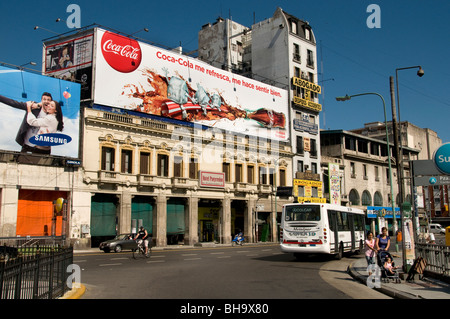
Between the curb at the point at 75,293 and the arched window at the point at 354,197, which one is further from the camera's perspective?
the arched window at the point at 354,197

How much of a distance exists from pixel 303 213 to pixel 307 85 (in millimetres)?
41755

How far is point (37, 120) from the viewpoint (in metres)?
33.7

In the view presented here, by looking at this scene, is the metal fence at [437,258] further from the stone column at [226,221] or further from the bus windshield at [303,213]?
the stone column at [226,221]

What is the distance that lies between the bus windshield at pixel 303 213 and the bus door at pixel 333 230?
0.91 meters

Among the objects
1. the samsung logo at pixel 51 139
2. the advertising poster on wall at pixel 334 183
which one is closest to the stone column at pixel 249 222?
the advertising poster on wall at pixel 334 183

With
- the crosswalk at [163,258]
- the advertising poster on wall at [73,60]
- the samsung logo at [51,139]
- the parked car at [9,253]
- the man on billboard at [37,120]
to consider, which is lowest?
the crosswalk at [163,258]

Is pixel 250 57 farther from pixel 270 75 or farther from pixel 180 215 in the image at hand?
pixel 180 215

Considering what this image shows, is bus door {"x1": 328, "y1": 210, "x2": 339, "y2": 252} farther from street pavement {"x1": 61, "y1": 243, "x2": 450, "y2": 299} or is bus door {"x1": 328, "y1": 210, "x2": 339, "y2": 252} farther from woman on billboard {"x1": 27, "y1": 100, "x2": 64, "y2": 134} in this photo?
woman on billboard {"x1": 27, "y1": 100, "x2": 64, "y2": 134}

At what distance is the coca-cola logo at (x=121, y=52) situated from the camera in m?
39.0

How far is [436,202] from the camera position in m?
91.2

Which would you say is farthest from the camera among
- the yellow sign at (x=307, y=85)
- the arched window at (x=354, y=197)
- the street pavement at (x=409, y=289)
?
the arched window at (x=354, y=197)

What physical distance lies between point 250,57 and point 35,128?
4109cm

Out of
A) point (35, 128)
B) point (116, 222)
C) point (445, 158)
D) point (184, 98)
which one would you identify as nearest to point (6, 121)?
point (35, 128)
